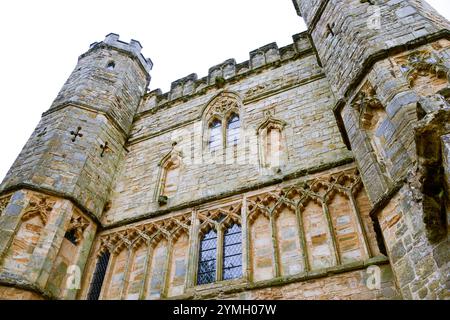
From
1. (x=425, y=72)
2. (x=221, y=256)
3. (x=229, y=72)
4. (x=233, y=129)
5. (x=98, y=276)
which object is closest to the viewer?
(x=425, y=72)

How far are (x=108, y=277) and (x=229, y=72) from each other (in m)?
6.10

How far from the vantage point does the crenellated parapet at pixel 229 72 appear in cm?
944

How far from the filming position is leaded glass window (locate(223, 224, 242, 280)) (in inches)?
224

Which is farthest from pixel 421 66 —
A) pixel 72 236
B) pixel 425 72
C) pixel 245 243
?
pixel 72 236

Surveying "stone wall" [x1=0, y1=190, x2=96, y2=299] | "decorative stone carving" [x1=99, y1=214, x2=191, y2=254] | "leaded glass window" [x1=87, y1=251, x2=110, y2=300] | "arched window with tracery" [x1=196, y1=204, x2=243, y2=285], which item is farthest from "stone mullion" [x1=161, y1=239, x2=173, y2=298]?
"stone wall" [x1=0, y1=190, x2=96, y2=299]

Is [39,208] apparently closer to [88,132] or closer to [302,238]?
[88,132]

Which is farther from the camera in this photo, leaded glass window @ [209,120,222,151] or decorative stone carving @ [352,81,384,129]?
leaded glass window @ [209,120,222,151]

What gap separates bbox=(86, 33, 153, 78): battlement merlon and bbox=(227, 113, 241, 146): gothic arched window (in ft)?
14.5

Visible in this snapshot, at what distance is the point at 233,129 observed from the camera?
8.48m

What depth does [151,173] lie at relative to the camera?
27.2ft

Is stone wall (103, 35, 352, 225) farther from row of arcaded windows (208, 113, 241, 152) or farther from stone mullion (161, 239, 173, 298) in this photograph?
stone mullion (161, 239, 173, 298)

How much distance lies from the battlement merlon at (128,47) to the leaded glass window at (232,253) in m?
7.30

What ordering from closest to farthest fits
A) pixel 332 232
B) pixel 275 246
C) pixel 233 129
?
pixel 332 232 → pixel 275 246 → pixel 233 129
